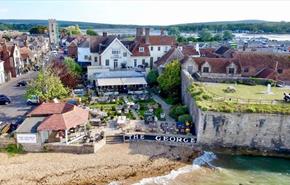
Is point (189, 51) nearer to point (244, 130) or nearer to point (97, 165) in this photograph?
point (244, 130)

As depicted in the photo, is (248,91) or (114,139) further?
(248,91)

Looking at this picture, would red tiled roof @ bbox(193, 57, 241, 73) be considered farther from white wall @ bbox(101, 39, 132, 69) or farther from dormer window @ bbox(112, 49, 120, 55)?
dormer window @ bbox(112, 49, 120, 55)

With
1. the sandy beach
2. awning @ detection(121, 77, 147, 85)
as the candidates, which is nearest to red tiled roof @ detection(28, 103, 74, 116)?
the sandy beach

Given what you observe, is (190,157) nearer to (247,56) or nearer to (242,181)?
(242,181)

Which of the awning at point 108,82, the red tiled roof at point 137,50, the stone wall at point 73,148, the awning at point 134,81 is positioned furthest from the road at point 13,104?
the red tiled roof at point 137,50

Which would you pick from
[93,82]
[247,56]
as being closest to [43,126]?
[93,82]

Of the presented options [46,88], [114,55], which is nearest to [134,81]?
[114,55]
